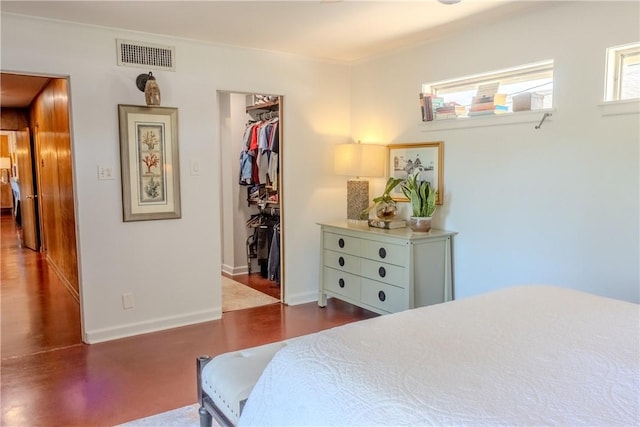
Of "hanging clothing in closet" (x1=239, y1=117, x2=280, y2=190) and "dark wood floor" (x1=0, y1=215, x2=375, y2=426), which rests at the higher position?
"hanging clothing in closet" (x1=239, y1=117, x2=280, y2=190)

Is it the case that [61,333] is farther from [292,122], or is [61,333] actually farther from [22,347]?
[292,122]

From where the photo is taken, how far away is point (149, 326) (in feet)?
11.8

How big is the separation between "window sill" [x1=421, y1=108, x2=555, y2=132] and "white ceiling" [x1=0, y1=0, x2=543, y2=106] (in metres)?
0.63

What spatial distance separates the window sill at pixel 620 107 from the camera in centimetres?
251

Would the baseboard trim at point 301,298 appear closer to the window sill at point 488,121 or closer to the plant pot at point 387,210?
the plant pot at point 387,210

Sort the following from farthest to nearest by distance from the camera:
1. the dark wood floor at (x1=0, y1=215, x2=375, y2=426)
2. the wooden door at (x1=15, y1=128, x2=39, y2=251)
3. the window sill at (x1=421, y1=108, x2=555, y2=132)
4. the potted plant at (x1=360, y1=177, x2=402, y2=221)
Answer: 1. the wooden door at (x1=15, y1=128, x2=39, y2=251)
2. the potted plant at (x1=360, y1=177, x2=402, y2=221)
3. the window sill at (x1=421, y1=108, x2=555, y2=132)
4. the dark wood floor at (x1=0, y1=215, x2=375, y2=426)

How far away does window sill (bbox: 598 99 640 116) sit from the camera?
2.51 metres

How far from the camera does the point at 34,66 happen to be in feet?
9.97

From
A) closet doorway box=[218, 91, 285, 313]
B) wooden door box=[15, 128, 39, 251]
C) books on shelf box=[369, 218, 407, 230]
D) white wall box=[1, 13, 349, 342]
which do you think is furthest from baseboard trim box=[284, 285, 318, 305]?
wooden door box=[15, 128, 39, 251]

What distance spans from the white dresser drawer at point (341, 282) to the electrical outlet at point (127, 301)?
160cm

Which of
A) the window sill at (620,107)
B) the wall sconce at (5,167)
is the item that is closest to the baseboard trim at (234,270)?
the window sill at (620,107)

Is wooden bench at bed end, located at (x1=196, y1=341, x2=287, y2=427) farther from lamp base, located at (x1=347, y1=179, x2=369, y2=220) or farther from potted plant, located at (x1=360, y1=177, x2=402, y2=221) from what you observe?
lamp base, located at (x1=347, y1=179, x2=369, y2=220)

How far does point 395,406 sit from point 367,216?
304cm

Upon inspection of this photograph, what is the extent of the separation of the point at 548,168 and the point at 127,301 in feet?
10.0
